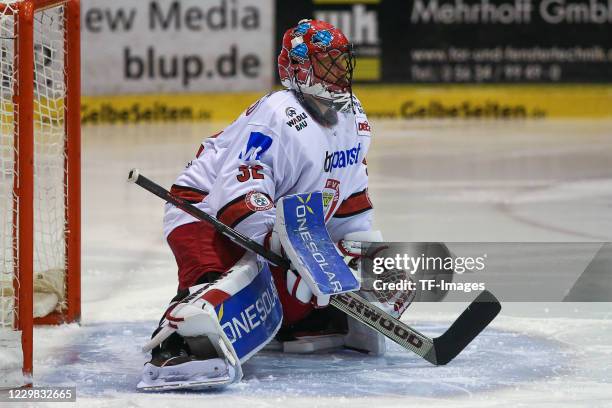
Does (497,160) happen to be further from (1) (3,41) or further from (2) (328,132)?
(1) (3,41)

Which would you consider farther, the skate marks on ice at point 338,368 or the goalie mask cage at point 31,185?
the skate marks on ice at point 338,368

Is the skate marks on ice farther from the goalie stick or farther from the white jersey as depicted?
the white jersey

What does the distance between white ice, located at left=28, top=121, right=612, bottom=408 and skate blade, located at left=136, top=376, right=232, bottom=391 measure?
20mm

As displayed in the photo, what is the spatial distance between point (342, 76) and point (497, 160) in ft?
13.8

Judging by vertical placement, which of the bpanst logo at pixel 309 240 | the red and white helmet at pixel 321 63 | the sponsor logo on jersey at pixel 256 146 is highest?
the red and white helmet at pixel 321 63

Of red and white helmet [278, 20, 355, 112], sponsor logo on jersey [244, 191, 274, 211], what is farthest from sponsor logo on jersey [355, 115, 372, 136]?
sponsor logo on jersey [244, 191, 274, 211]

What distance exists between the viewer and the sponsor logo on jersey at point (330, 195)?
2.96 m

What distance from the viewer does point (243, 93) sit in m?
9.14

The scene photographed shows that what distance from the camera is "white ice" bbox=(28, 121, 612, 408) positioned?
262cm

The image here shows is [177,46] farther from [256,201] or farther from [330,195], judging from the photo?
[256,201]

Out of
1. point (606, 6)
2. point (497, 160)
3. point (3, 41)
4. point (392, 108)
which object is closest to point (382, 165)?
point (497, 160)

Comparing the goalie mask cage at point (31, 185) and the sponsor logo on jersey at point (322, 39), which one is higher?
the sponsor logo on jersey at point (322, 39)

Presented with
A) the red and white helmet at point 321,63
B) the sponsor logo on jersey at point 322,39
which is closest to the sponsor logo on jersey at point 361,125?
the red and white helmet at point 321,63

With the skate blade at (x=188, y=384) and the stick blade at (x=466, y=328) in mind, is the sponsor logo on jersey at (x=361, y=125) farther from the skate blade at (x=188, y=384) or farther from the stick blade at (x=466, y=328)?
the skate blade at (x=188, y=384)
